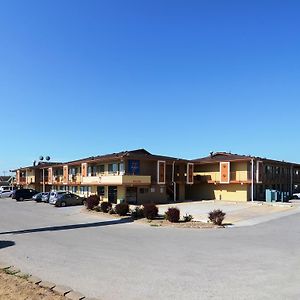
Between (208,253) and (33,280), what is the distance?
692 cm

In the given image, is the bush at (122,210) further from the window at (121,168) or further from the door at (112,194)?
the door at (112,194)

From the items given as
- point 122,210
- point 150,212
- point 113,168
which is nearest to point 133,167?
point 113,168

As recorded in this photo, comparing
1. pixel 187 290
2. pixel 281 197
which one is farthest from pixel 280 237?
pixel 281 197

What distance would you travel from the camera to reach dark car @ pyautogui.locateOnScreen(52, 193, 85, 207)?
49.0 meters

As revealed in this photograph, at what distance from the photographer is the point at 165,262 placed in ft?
42.8

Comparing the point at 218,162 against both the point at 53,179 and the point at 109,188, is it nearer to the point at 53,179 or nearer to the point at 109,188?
the point at 109,188

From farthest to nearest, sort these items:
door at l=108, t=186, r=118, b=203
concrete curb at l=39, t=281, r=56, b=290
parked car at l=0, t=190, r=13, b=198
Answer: parked car at l=0, t=190, r=13, b=198, door at l=108, t=186, r=118, b=203, concrete curb at l=39, t=281, r=56, b=290

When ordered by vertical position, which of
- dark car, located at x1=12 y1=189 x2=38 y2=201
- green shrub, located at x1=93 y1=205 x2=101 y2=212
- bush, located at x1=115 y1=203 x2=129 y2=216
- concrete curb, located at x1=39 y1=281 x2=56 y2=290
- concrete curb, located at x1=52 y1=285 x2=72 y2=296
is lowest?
dark car, located at x1=12 y1=189 x2=38 y2=201

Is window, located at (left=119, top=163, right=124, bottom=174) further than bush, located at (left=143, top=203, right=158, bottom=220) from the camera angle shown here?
Yes

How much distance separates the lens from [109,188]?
50375 mm

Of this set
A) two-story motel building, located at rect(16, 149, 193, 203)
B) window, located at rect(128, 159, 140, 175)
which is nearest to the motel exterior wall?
two-story motel building, located at rect(16, 149, 193, 203)

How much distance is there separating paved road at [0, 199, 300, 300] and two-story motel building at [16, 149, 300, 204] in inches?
1017

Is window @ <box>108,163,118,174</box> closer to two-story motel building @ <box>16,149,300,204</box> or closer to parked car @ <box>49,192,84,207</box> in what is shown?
two-story motel building @ <box>16,149,300,204</box>

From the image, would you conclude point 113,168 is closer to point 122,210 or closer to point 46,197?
point 46,197
